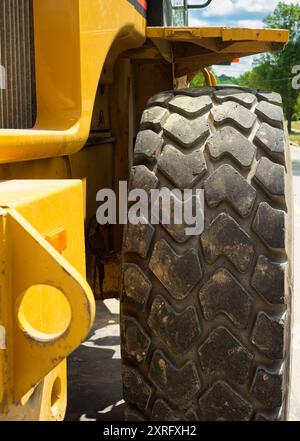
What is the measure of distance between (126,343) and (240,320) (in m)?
0.40

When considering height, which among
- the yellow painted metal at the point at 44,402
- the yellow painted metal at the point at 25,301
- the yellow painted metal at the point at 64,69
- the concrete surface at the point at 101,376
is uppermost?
the yellow painted metal at the point at 64,69

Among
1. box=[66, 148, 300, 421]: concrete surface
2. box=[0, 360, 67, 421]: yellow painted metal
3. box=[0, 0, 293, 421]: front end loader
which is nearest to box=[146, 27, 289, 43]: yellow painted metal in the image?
box=[0, 0, 293, 421]: front end loader

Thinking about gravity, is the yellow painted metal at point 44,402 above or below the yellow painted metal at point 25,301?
below

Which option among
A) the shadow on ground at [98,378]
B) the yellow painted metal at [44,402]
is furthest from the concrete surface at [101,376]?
the yellow painted metal at [44,402]

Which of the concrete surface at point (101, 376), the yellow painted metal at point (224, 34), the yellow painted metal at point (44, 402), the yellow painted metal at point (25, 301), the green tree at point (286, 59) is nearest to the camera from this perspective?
the yellow painted metal at point (25, 301)

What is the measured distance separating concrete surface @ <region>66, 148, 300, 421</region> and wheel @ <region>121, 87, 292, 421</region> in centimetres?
143

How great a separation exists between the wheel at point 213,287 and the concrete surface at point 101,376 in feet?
4.68

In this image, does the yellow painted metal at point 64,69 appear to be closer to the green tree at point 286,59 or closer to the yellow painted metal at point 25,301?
the yellow painted metal at point 25,301

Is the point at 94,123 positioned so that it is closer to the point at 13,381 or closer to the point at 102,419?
the point at 102,419

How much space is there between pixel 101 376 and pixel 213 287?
7.34ft

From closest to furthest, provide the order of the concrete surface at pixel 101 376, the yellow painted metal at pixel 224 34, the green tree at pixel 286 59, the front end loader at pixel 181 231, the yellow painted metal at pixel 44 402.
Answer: the yellow painted metal at pixel 44 402 → the front end loader at pixel 181 231 → the yellow painted metal at pixel 224 34 → the concrete surface at pixel 101 376 → the green tree at pixel 286 59

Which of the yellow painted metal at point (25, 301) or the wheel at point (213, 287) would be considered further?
the wheel at point (213, 287)

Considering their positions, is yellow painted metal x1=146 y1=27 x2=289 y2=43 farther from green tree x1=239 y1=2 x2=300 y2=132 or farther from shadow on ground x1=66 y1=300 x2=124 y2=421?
green tree x1=239 y1=2 x2=300 y2=132

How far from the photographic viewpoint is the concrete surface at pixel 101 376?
3703 mm
